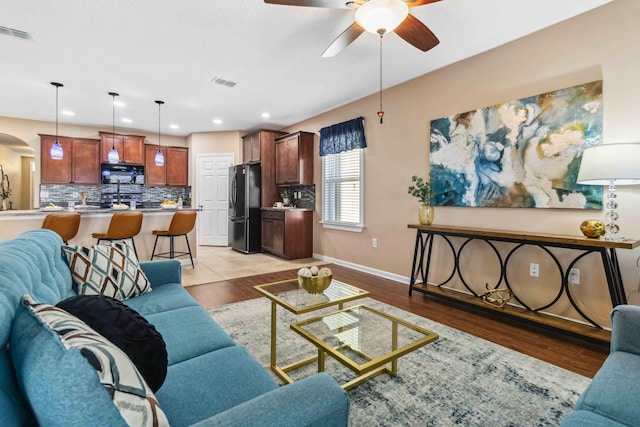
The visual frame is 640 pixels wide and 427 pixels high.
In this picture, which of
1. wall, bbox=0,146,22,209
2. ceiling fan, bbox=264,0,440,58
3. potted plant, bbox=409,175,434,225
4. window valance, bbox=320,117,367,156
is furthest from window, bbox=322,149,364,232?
wall, bbox=0,146,22,209

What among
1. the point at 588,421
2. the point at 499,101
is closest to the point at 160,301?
the point at 588,421

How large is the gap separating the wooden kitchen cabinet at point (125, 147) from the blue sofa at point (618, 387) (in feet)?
25.1

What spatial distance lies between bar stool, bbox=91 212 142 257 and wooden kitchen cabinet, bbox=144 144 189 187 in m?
3.26

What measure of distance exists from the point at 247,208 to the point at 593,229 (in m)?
5.18

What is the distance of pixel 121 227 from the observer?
4.05 metres

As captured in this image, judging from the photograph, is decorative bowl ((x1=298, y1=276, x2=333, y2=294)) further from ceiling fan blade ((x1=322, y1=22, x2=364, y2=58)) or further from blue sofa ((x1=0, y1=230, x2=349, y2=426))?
ceiling fan blade ((x1=322, y1=22, x2=364, y2=58))

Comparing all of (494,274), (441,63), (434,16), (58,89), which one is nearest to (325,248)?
(494,274)

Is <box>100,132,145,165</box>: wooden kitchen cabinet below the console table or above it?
above

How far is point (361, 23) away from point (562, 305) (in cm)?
288

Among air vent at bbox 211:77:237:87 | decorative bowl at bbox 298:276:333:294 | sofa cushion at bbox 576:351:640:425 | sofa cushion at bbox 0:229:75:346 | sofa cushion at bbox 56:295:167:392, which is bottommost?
sofa cushion at bbox 576:351:640:425

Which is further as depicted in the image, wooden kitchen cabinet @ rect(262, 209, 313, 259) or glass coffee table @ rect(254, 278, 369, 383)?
wooden kitchen cabinet @ rect(262, 209, 313, 259)

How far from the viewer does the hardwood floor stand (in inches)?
87.0

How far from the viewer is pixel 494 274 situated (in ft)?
10.4

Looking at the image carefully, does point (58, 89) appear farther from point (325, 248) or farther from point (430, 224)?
point (430, 224)
